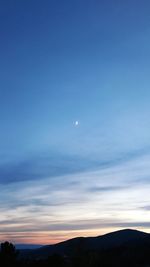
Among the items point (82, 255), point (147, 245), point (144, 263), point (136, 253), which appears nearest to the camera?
point (82, 255)

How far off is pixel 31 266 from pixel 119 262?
85507mm

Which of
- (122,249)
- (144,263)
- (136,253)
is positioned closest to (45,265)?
(144,263)

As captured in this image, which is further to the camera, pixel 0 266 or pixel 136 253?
pixel 136 253

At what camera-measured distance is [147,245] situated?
183125mm

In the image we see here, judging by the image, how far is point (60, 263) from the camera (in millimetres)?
67375

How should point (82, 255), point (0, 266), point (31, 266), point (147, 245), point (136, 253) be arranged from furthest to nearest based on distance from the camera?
point (147, 245) → point (136, 253) → point (31, 266) → point (0, 266) → point (82, 255)

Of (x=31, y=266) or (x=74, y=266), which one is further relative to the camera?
(x=31, y=266)

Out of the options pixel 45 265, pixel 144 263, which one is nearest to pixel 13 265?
pixel 45 265

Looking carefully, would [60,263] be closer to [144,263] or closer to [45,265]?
[45,265]

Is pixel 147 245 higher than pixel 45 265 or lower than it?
→ higher

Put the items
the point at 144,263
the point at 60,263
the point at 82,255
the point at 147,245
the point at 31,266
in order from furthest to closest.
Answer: the point at 147,245 < the point at 144,263 < the point at 31,266 < the point at 60,263 < the point at 82,255

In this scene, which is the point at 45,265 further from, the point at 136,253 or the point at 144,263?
the point at 136,253

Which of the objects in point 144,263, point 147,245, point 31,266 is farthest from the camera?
point 147,245

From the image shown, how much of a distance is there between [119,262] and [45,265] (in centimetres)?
8874
